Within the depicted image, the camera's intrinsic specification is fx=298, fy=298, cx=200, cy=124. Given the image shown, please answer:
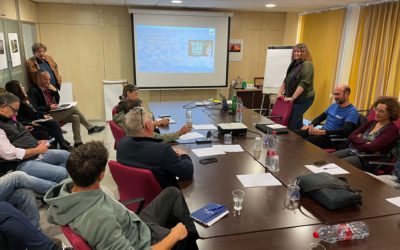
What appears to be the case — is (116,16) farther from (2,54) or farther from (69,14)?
(2,54)

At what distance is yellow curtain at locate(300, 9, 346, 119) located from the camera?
18.0ft

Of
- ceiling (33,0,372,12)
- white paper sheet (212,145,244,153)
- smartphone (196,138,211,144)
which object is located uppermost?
ceiling (33,0,372,12)

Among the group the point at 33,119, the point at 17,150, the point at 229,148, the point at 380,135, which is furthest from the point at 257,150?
the point at 33,119

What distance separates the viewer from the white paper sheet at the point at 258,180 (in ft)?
6.81

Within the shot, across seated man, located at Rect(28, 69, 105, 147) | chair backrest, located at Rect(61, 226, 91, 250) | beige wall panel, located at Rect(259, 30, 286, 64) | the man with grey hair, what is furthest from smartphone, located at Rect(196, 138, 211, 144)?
beige wall panel, located at Rect(259, 30, 286, 64)

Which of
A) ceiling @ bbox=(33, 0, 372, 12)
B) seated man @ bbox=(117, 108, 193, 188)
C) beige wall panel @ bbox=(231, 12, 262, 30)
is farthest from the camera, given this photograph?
beige wall panel @ bbox=(231, 12, 262, 30)

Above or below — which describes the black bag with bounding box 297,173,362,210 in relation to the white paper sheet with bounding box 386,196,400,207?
above

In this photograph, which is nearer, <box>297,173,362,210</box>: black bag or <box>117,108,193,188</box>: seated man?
<box>297,173,362,210</box>: black bag

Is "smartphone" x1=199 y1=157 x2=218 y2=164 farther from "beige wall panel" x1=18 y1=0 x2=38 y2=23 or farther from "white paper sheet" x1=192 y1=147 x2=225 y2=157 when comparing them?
"beige wall panel" x1=18 y1=0 x2=38 y2=23

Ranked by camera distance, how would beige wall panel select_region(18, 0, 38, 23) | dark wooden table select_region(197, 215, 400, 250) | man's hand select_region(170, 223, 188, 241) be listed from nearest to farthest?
dark wooden table select_region(197, 215, 400, 250) → man's hand select_region(170, 223, 188, 241) → beige wall panel select_region(18, 0, 38, 23)

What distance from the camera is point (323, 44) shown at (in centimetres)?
588

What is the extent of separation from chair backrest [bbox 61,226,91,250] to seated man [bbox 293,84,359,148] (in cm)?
304

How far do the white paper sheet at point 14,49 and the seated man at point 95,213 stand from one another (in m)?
3.69

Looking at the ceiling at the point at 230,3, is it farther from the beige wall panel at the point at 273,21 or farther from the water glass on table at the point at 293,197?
the water glass on table at the point at 293,197
